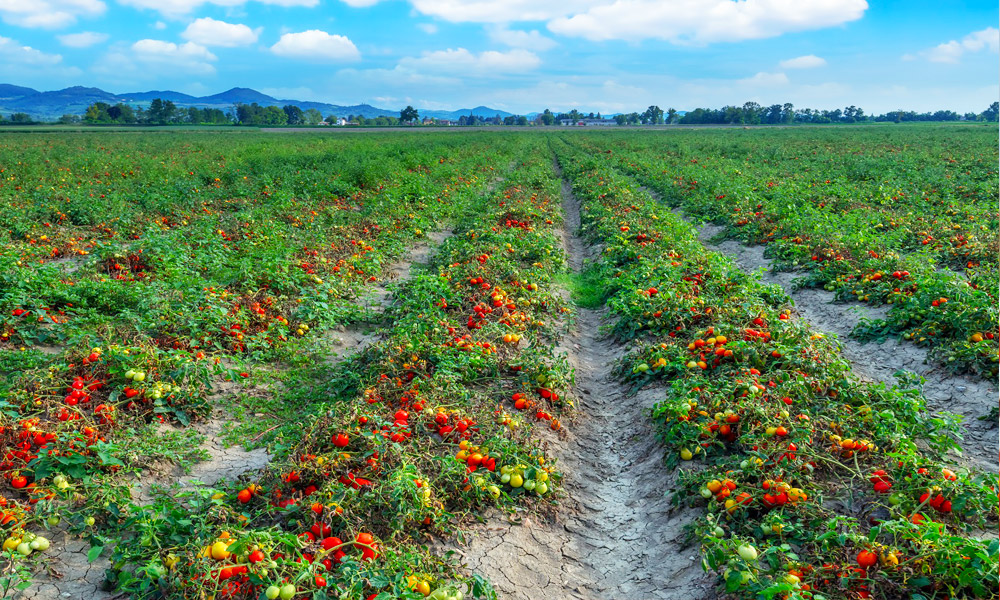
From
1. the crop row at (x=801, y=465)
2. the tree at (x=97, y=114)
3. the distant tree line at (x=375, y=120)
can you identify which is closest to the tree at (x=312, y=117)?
the distant tree line at (x=375, y=120)

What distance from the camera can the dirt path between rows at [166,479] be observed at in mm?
3305

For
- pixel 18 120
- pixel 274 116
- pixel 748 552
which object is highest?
pixel 274 116

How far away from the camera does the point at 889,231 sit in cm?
1111

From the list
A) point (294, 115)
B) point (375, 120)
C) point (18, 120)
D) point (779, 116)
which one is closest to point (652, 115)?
point (779, 116)

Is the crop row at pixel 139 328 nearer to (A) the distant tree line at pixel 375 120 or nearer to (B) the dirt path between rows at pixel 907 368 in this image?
(B) the dirt path between rows at pixel 907 368

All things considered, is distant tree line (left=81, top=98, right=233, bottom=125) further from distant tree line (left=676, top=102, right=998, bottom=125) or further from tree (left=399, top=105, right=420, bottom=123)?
distant tree line (left=676, top=102, right=998, bottom=125)

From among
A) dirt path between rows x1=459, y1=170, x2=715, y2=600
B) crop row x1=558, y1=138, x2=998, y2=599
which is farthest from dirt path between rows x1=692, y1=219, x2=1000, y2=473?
dirt path between rows x1=459, y1=170, x2=715, y2=600

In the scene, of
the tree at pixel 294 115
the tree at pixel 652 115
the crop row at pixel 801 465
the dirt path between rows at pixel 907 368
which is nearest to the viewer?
the crop row at pixel 801 465

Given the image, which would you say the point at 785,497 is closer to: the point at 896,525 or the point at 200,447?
the point at 896,525

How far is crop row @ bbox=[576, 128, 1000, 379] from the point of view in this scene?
6394 mm

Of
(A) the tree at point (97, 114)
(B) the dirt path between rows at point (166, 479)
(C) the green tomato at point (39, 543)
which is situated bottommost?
(B) the dirt path between rows at point (166, 479)

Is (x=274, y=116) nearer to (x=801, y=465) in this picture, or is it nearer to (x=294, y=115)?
(x=294, y=115)

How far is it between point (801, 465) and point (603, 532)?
1481mm

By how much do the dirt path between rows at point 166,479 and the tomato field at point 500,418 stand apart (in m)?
0.02
